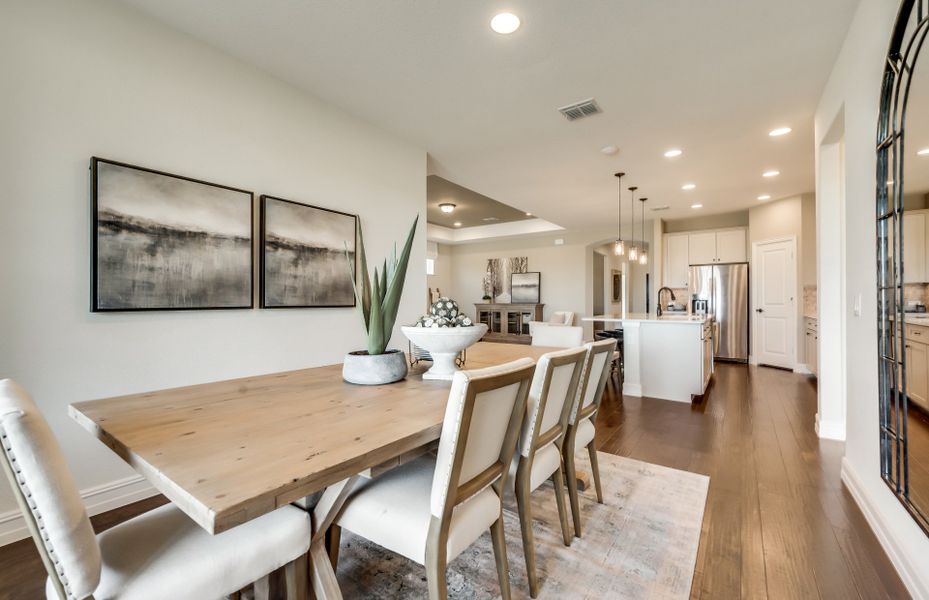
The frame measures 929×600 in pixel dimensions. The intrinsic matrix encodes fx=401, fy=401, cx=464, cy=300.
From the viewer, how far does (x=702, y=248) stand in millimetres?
7062

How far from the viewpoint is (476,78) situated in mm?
2715

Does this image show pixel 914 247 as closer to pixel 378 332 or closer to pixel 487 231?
pixel 378 332

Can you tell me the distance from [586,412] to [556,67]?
215cm

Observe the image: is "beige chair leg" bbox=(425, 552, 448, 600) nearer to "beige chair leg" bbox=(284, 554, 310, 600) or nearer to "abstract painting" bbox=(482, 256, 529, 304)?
"beige chair leg" bbox=(284, 554, 310, 600)

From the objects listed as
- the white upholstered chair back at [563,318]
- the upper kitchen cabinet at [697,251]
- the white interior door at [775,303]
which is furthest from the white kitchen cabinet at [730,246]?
the white upholstered chair back at [563,318]

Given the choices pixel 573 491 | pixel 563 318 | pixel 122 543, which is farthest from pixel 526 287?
pixel 122 543

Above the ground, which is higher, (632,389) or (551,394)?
(551,394)

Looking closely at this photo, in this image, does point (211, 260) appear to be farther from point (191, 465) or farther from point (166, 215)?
point (191, 465)

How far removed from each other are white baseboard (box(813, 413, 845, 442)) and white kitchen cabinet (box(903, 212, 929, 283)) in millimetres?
2133

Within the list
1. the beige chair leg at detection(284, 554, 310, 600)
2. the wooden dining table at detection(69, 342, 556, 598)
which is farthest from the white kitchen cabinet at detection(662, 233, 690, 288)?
the beige chair leg at detection(284, 554, 310, 600)

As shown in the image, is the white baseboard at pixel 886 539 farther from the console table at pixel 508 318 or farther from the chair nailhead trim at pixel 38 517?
the console table at pixel 508 318

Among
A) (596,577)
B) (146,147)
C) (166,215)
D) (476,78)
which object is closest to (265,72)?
(146,147)

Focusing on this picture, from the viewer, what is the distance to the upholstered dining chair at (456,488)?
1.05 m

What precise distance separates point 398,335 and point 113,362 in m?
1.96
